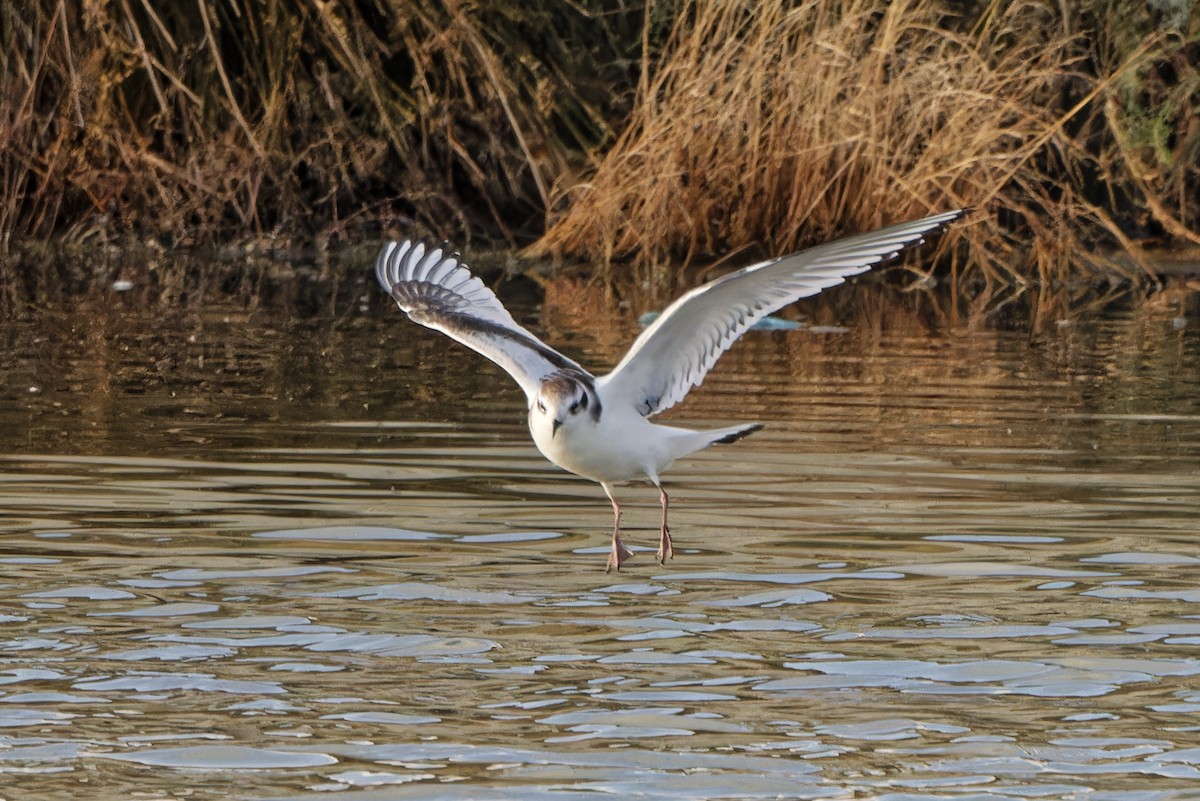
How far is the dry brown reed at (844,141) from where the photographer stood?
16.4 meters

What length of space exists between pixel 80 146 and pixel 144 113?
668mm

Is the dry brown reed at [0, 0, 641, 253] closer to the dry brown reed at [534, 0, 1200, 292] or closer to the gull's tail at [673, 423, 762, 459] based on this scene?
the dry brown reed at [534, 0, 1200, 292]

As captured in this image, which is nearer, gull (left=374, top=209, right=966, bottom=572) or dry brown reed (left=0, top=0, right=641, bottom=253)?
gull (left=374, top=209, right=966, bottom=572)

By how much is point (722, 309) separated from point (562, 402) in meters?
0.81

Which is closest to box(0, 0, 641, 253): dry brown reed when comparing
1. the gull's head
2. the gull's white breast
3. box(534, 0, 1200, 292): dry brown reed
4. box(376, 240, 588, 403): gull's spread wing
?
box(534, 0, 1200, 292): dry brown reed

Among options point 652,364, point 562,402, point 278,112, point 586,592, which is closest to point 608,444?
point 562,402

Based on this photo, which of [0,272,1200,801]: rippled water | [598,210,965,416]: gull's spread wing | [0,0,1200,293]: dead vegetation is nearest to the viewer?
[0,272,1200,801]: rippled water

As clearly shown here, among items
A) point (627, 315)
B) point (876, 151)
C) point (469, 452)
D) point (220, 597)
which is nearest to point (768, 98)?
point (876, 151)

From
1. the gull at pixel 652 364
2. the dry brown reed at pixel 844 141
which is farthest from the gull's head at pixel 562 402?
the dry brown reed at pixel 844 141

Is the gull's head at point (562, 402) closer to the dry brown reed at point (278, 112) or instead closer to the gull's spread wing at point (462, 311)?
the gull's spread wing at point (462, 311)

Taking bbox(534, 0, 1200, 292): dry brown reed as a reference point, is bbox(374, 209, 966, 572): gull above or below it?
below

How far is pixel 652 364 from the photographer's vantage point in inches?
321

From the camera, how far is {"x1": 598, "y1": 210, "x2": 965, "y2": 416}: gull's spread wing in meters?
7.56

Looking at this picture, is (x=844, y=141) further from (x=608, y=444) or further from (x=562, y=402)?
(x=562, y=402)
